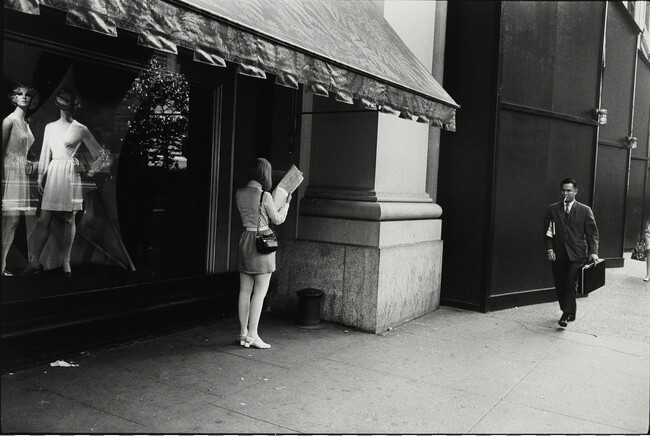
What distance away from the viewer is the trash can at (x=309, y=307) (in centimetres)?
689

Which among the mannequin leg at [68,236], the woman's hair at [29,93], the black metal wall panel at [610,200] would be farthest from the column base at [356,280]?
the black metal wall panel at [610,200]

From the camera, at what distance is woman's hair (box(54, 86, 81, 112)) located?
17.8 ft

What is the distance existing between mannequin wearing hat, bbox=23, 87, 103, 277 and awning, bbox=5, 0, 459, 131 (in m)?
1.75

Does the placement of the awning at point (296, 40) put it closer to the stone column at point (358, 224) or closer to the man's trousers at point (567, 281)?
the stone column at point (358, 224)

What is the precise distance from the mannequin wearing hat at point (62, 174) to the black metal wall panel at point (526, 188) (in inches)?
220

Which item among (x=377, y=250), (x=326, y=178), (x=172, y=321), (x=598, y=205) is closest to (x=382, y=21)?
(x=326, y=178)

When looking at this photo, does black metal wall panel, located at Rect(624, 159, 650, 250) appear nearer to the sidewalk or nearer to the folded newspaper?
the sidewalk

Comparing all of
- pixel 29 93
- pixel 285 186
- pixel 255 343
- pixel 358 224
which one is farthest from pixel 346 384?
pixel 29 93

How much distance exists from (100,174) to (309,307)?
276cm

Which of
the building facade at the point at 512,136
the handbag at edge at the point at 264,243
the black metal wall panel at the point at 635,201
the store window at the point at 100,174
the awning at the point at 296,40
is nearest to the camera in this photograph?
the awning at the point at 296,40

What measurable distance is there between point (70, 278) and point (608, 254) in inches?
454

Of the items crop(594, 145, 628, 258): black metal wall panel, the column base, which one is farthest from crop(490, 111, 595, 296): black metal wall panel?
crop(594, 145, 628, 258): black metal wall panel

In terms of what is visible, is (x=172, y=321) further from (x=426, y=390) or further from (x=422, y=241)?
(x=422, y=241)

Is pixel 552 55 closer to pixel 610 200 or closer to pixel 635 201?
pixel 610 200
